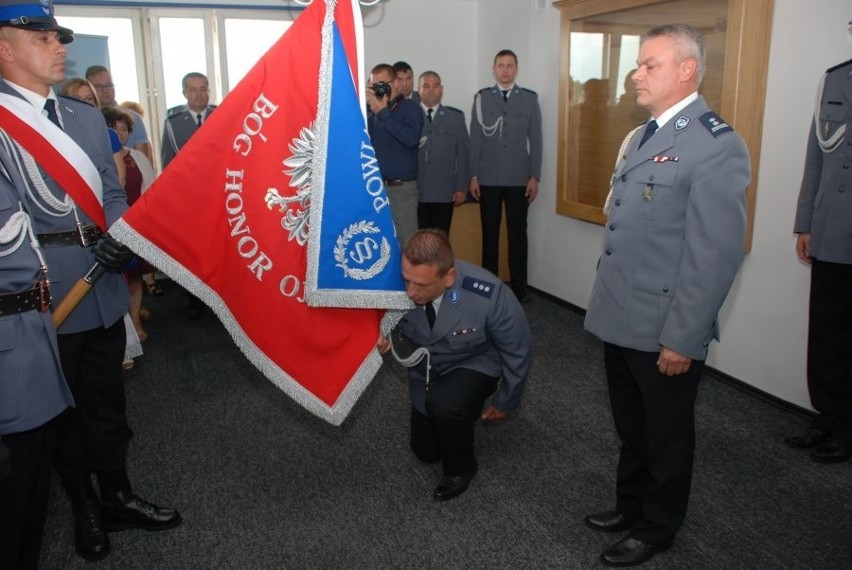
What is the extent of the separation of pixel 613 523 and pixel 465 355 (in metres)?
0.68

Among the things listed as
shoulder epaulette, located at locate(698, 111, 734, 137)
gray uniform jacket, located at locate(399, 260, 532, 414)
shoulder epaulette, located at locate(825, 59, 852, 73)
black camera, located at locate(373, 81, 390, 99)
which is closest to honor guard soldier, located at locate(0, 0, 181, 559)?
gray uniform jacket, located at locate(399, 260, 532, 414)

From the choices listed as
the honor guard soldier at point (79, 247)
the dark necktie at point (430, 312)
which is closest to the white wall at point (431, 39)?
the dark necktie at point (430, 312)

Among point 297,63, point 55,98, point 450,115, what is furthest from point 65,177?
point 450,115

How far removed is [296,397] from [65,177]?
81 cm

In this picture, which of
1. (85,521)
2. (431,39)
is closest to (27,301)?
(85,521)

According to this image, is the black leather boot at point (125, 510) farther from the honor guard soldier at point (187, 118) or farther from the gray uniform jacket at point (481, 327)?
the honor guard soldier at point (187, 118)

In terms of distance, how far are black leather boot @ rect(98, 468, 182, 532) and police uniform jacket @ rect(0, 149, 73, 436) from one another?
69cm

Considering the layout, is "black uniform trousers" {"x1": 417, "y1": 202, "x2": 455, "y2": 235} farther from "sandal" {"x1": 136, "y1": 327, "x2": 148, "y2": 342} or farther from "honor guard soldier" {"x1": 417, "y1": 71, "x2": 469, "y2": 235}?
"sandal" {"x1": 136, "y1": 327, "x2": 148, "y2": 342}

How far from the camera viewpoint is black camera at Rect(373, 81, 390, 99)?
385 centimetres

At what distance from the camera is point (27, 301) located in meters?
1.45

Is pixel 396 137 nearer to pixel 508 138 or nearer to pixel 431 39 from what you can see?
pixel 508 138

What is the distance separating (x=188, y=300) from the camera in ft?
15.4

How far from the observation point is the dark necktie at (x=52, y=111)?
180 centimetres

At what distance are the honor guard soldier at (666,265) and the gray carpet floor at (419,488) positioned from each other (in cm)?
29
